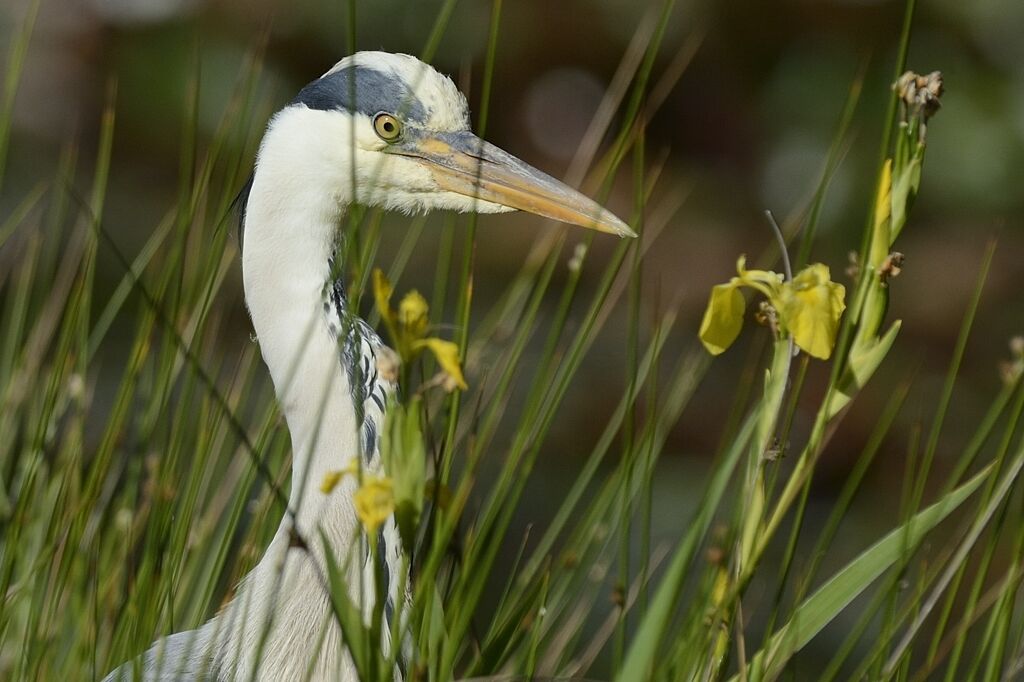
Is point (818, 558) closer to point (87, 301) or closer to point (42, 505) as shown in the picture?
point (87, 301)

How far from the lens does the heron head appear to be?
1664mm

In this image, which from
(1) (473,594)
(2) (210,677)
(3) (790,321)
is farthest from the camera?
(2) (210,677)

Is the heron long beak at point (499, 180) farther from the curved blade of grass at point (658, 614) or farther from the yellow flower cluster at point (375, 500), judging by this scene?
the yellow flower cluster at point (375, 500)

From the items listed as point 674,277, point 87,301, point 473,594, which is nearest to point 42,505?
point 87,301

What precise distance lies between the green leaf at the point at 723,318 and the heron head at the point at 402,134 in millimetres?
741

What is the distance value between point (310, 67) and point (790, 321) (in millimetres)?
3532

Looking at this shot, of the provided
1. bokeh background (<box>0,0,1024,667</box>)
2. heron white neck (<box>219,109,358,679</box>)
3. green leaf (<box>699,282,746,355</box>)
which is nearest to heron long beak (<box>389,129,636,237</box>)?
heron white neck (<box>219,109,358,679</box>)

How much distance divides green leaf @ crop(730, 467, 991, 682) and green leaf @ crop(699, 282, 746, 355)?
0.57ft

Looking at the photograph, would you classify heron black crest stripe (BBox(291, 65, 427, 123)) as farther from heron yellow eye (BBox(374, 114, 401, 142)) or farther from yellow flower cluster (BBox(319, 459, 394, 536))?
yellow flower cluster (BBox(319, 459, 394, 536))

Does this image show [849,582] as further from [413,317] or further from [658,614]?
[413,317]

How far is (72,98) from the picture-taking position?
13.9 ft

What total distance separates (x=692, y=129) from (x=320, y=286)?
9.91ft

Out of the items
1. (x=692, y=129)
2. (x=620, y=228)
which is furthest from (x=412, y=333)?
(x=692, y=129)

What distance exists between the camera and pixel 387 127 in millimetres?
1737
